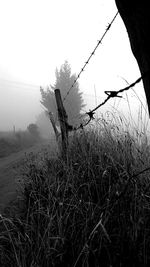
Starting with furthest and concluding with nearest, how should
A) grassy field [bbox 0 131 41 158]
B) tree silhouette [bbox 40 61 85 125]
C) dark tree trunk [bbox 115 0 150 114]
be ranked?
tree silhouette [bbox 40 61 85 125] → grassy field [bbox 0 131 41 158] → dark tree trunk [bbox 115 0 150 114]

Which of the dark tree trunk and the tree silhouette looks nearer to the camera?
the dark tree trunk

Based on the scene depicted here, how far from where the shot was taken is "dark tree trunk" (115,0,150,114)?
0.90 meters

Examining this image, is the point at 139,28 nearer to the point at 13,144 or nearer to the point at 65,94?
the point at 13,144

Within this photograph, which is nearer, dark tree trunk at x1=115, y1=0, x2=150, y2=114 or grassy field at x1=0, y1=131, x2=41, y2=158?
dark tree trunk at x1=115, y1=0, x2=150, y2=114

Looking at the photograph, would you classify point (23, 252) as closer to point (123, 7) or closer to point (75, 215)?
point (75, 215)

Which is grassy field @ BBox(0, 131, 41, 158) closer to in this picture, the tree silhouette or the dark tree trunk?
the tree silhouette

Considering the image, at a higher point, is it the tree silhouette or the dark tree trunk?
the tree silhouette

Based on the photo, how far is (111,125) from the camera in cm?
390

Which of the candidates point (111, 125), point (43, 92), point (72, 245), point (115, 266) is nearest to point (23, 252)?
point (72, 245)

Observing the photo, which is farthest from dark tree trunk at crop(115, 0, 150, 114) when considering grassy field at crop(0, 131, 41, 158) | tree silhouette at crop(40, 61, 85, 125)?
tree silhouette at crop(40, 61, 85, 125)

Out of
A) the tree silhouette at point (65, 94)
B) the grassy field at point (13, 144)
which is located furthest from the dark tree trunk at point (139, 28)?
the tree silhouette at point (65, 94)

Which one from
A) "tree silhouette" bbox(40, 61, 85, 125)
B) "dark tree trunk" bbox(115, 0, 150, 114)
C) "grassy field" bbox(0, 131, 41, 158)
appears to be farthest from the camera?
"tree silhouette" bbox(40, 61, 85, 125)

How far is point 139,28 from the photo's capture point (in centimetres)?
93

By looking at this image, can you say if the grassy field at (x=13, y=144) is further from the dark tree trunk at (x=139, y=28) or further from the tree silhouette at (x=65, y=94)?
the dark tree trunk at (x=139, y=28)
